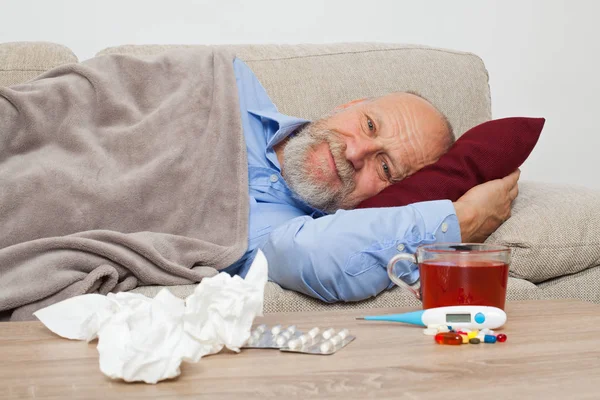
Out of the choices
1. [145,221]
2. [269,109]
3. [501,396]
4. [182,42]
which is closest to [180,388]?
[501,396]

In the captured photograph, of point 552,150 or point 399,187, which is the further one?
point 552,150

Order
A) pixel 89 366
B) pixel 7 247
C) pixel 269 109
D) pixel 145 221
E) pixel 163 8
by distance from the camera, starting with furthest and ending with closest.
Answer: pixel 163 8 < pixel 269 109 < pixel 145 221 < pixel 7 247 < pixel 89 366

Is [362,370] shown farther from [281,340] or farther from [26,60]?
[26,60]

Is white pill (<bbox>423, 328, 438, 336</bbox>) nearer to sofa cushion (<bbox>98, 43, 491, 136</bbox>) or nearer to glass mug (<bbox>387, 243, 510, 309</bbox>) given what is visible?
glass mug (<bbox>387, 243, 510, 309</bbox>)

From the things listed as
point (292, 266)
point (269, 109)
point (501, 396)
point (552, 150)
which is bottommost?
point (552, 150)

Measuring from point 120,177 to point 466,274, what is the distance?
0.92m

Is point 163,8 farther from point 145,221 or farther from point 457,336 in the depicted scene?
point 457,336

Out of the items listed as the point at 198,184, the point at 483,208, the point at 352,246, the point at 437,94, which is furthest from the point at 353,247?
the point at 437,94

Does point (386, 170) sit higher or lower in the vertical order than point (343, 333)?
lower

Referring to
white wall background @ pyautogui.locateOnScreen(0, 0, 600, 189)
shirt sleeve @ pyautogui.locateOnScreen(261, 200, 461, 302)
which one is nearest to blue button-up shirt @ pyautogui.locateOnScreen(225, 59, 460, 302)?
shirt sleeve @ pyautogui.locateOnScreen(261, 200, 461, 302)

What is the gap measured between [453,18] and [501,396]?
7.30 feet

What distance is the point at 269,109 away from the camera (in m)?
1.90

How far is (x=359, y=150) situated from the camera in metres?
1.82

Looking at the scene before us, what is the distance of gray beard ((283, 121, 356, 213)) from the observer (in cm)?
179
